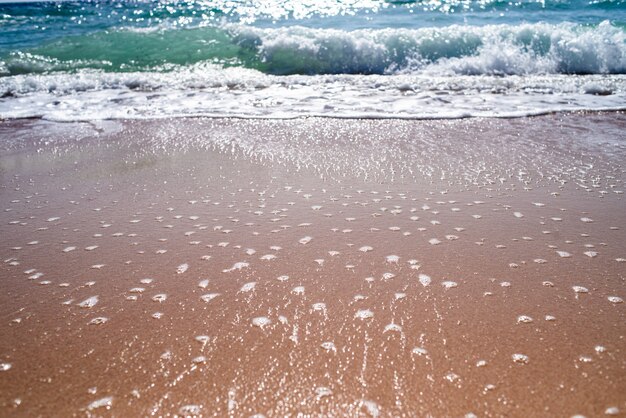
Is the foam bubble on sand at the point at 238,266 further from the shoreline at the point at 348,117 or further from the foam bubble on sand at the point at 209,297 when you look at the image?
the shoreline at the point at 348,117

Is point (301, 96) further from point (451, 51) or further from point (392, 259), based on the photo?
point (451, 51)

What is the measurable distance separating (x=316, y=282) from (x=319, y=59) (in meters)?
6.77

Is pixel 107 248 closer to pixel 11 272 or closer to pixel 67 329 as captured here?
pixel 11 272

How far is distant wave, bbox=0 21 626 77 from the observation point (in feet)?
22.9

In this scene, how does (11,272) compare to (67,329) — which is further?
(11,272)

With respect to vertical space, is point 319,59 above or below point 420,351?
above

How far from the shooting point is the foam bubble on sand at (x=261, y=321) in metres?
1.45

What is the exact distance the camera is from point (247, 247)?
1.94m

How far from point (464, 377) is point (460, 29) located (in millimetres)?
8177

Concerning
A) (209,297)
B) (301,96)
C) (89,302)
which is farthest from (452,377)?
(301,96)

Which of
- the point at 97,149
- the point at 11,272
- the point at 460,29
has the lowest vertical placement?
the point at 11,272

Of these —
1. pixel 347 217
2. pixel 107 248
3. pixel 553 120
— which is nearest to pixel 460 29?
pixel 553 120

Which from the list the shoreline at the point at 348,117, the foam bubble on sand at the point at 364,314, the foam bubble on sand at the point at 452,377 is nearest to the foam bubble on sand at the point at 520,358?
the foam bubble on sand at the point at 452,377

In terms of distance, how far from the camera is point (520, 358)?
1.29 meters
